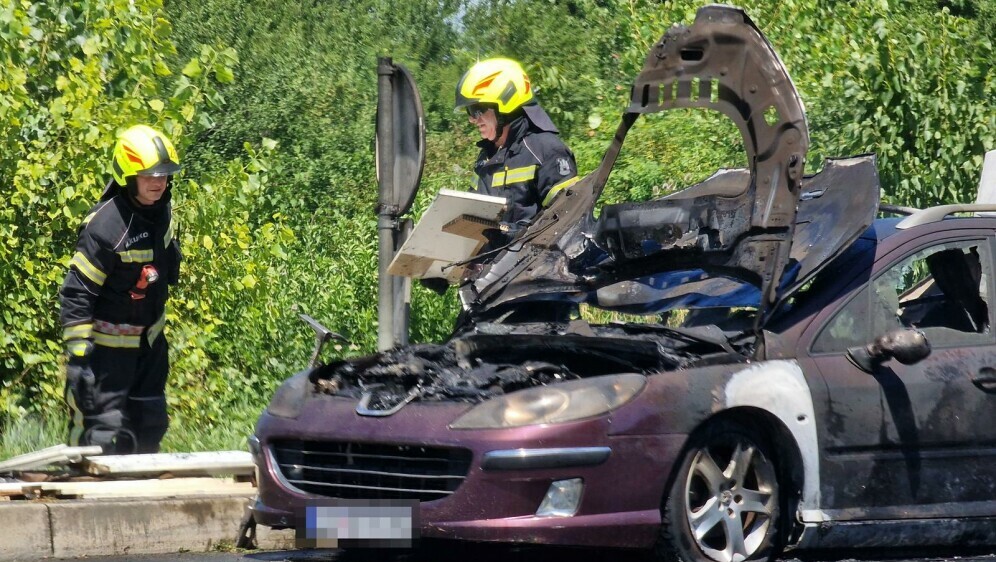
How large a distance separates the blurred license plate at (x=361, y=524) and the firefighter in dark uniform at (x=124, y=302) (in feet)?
8.71

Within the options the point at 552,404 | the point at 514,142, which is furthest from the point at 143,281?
the point at 552,404

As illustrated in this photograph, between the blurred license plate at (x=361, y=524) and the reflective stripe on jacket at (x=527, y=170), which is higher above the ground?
the reflective stripe on jacket at (x=527, y=170)

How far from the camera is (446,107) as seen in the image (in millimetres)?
17844

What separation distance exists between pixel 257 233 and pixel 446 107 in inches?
339

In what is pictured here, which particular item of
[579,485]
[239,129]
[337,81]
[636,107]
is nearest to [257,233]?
[636,107]

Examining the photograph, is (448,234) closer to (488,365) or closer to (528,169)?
(528,169)

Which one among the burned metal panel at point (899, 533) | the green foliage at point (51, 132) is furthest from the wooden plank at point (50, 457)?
the burned metal panel at point (899, 533)

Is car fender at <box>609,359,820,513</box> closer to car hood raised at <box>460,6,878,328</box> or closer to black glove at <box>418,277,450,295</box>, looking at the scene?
car hood raised at <box>460,6,878,328</box>

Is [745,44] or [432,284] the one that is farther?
[432,284]

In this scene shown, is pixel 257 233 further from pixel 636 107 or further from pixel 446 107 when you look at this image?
pixel 446 107

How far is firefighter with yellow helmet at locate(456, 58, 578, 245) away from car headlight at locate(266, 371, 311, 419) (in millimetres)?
1950

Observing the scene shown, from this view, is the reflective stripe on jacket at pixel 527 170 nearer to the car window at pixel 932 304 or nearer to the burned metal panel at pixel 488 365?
the burned metal panel at pixel 488 365

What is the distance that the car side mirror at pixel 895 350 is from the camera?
Answer: 211 inches

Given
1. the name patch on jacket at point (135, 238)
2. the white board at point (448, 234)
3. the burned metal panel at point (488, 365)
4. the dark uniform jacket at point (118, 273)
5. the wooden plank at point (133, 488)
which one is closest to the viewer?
the burned metal panel at point (488, 365)
